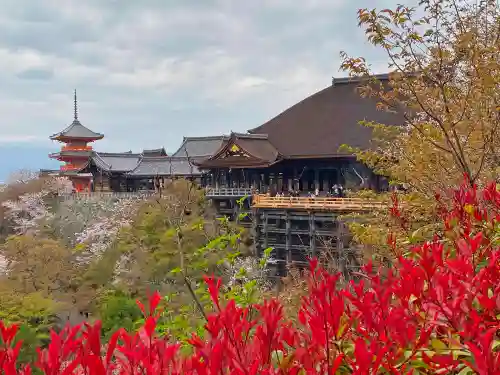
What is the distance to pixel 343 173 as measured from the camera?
2777cm

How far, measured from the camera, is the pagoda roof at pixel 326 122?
90.4 ft

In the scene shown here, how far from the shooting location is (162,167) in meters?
37.3

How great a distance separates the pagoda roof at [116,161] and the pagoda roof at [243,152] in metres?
12.3

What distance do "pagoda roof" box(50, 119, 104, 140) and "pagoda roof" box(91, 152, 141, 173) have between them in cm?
675

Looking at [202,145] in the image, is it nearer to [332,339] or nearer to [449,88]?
[449,88]

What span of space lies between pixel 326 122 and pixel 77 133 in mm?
26911

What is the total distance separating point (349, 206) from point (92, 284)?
10.7 meters

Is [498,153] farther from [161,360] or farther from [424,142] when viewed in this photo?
[161,360]

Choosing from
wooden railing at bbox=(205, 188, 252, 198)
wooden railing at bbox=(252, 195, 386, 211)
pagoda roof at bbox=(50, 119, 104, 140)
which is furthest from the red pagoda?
wooden railing at bbox=(252, 195, 386, 211)

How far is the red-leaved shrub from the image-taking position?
131cm

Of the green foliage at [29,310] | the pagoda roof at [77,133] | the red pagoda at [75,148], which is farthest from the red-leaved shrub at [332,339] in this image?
the pagoda roof at [77,133]

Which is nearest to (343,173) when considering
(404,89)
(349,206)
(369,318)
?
(349,206)

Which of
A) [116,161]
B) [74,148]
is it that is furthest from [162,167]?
[74,148]

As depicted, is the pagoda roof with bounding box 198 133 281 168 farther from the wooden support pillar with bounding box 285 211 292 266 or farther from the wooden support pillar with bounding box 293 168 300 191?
the wooden support pillar with bounding box 285 211 292 266
